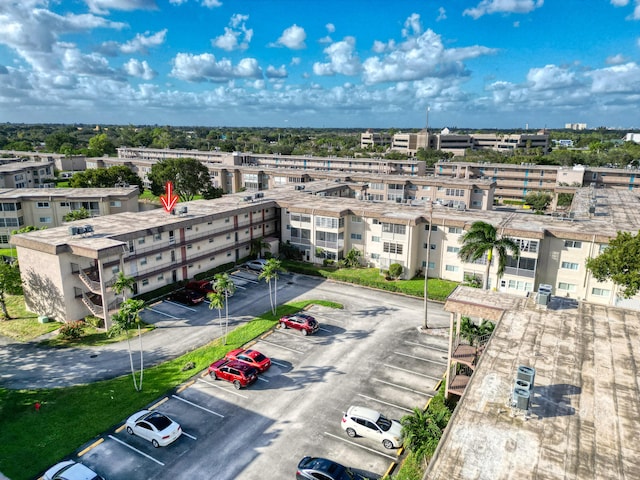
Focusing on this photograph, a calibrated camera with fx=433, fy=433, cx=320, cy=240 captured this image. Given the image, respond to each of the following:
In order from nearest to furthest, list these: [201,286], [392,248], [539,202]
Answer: [201,286], [392,248], [539,202]

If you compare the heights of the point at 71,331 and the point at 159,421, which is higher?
the point at 71,331

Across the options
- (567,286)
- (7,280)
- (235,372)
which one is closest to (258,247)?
(7,280)

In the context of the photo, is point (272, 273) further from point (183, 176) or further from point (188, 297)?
point (183, 176)

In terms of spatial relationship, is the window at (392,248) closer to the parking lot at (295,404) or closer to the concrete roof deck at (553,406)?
the parking lot at (295,404)

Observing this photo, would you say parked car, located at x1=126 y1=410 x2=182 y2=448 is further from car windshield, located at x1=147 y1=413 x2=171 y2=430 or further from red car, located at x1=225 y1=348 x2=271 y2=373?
red car, located at x1=225 y1=348 x2=271 y2=373

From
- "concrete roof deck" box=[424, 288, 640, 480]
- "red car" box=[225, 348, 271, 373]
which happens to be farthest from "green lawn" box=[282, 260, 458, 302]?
"concrete roof deck" box=[424, 288, 640, 480]

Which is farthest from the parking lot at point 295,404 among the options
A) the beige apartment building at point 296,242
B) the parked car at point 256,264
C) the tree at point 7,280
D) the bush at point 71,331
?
the parked car at point 256,264
